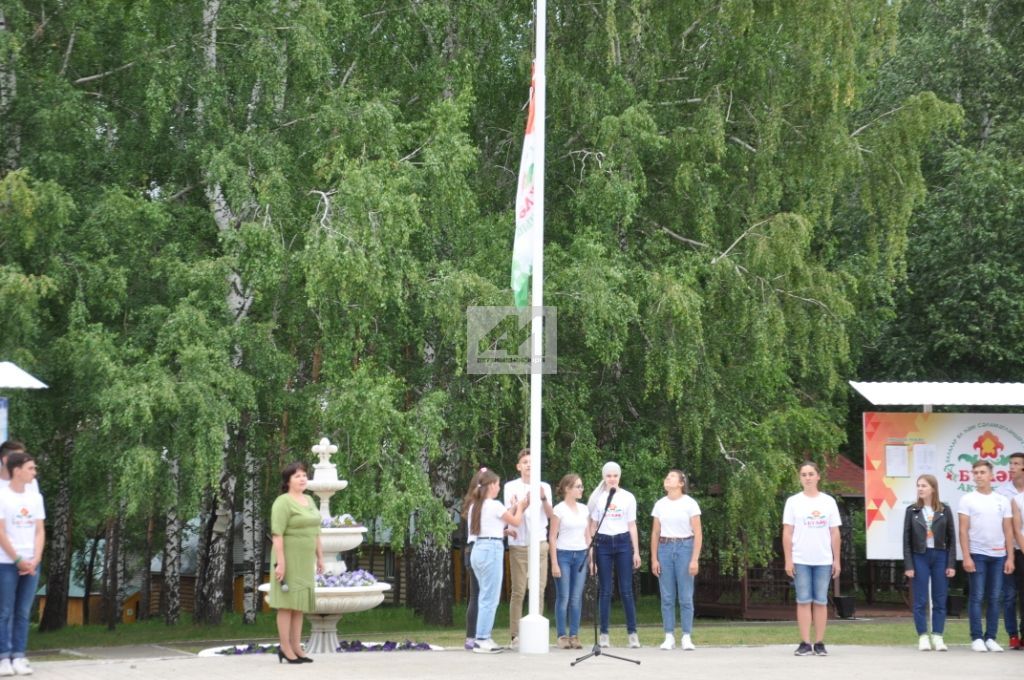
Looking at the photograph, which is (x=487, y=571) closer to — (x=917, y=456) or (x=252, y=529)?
(x=917, y=456)

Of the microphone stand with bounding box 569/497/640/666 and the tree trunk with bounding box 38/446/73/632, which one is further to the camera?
the tree trunk with bounding box 38/446/73/632

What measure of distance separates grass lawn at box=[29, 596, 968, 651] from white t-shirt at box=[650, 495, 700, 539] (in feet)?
6.77

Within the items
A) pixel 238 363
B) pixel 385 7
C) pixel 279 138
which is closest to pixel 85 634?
pixel 238 363

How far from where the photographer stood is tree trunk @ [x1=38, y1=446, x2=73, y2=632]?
2698 cm

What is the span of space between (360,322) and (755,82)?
8.24m

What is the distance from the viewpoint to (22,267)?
21.2m

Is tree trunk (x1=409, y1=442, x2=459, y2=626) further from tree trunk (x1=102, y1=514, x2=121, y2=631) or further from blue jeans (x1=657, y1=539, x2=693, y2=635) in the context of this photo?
blue jeans (x1=657, y1=539, x2=693, y2=635)

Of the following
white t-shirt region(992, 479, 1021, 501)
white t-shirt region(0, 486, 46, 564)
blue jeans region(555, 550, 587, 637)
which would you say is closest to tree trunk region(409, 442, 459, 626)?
blue jeans region(555, 550, 587, 637)

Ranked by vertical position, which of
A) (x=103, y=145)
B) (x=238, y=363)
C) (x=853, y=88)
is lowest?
(x=238, y=363)

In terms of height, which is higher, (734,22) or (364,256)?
(734,22)

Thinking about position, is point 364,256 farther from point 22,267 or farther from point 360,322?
point 22,267

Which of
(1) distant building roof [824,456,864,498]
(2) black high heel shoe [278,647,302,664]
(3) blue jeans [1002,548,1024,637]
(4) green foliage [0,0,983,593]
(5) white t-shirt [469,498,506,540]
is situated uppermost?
(4) green foliage [0,0,983,593]

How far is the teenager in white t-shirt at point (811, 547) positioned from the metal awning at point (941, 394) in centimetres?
244

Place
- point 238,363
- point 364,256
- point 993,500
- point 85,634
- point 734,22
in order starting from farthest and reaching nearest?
point 85,634
point 734,22
point 238,363
point 364,256
point 993,500
